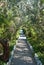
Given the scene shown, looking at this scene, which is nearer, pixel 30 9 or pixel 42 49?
pixel 42 49

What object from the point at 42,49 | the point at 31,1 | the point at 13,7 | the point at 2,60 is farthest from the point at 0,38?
the point at 31,1

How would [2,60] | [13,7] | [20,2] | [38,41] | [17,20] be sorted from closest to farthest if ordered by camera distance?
[2,60] → [38,41] → [17,20] → [13,7] → [20,2]

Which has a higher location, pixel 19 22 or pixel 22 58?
pixel 22 58

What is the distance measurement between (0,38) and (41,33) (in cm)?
1003

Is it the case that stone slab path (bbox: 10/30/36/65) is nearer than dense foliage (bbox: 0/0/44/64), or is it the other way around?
stone slab path (bbox: 10/30/36/65)

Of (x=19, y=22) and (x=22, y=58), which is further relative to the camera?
(x=19, y=22)

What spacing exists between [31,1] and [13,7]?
34.6 feet

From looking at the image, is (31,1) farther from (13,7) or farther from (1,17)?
(1,17)

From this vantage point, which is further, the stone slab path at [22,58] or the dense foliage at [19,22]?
the dense foliage at [19,22]

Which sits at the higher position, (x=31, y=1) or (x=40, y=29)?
(x=40, y=29)

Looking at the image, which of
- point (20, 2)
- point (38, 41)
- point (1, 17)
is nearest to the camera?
point (1, 17)

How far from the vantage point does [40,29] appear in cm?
2838

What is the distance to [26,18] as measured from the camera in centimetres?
4816

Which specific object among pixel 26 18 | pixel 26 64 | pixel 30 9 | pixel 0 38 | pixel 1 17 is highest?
pixel 1 17
